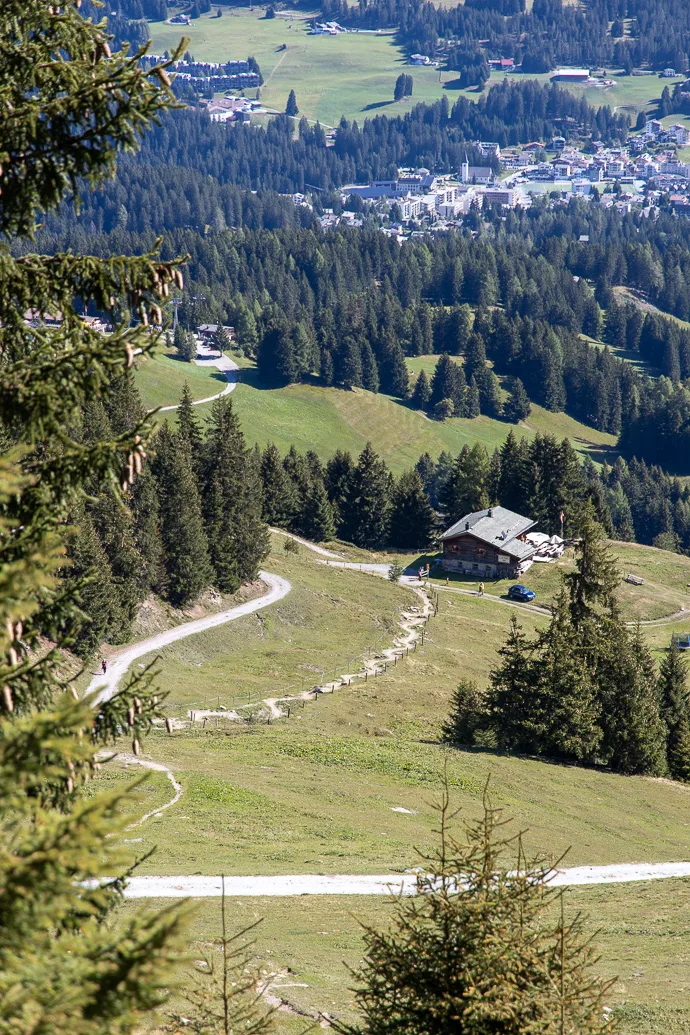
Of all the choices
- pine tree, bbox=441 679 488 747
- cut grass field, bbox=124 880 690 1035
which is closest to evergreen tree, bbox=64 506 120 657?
pine tree, bbox=441 679 488 747

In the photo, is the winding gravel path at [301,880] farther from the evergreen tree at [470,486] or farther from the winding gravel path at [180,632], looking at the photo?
the evergreen tree at [470,486]

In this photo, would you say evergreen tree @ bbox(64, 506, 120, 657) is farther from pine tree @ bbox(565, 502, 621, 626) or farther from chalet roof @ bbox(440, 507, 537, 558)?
chalet roof @ bbox(440, 507, 537, 558)

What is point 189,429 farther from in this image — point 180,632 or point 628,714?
point 628,714

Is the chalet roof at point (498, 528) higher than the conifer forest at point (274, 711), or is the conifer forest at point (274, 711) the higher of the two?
the conifer forest at point (274, 711)

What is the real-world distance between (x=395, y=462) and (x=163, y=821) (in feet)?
530

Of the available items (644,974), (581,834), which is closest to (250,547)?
(581,834)

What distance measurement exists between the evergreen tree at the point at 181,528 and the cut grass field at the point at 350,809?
5.35 m

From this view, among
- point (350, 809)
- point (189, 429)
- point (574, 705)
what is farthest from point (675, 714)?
point (189, 429)

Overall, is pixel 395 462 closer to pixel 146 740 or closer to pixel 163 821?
pixel 146 740

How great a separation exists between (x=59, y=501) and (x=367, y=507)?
12272 centimetres

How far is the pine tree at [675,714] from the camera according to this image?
65069 millimetres

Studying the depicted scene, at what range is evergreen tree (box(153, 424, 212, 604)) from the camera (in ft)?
269

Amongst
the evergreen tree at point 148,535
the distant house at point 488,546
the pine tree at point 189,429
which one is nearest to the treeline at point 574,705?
the evergreen tree at point 148,535

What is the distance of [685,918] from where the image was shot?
34125mm
